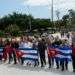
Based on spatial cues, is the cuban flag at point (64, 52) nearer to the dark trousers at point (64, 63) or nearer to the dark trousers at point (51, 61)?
the dark trousers at point (64, 63)

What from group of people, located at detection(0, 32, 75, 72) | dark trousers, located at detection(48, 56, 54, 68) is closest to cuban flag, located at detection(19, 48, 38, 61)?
group of people, located at detection(0, 32, 75, 72)

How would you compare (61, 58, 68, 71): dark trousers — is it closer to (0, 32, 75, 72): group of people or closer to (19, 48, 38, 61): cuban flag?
(0, 32, 75, 72): group of people

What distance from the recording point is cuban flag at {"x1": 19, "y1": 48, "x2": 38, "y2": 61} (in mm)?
21484

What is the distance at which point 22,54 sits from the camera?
2253cm

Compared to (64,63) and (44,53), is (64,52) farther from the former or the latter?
(44,53)

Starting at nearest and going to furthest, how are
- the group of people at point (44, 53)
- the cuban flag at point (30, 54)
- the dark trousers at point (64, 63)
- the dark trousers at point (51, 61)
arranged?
the dark trousers at point (64, 63) < the group of people at point (44, 53) < the dark trousers at point (51, 61) < the cuban flag at point (30, 54)

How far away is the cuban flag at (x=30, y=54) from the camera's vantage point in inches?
846

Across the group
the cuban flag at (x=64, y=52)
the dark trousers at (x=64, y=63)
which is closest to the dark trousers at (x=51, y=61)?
the cuban flag at (x=64, y=52)

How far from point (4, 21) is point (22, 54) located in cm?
11965

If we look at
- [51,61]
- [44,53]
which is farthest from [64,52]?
[44,53]

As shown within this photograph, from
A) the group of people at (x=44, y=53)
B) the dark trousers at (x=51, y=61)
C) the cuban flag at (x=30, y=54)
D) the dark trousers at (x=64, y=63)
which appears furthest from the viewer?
the cuban flag at (x=30, y=54)

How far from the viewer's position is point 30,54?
21.8 m

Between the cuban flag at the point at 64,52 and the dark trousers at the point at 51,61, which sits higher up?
the cuban flag at the point at 64,52

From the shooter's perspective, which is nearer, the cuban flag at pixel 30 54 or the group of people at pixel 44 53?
the group of people at pixel 44 53
